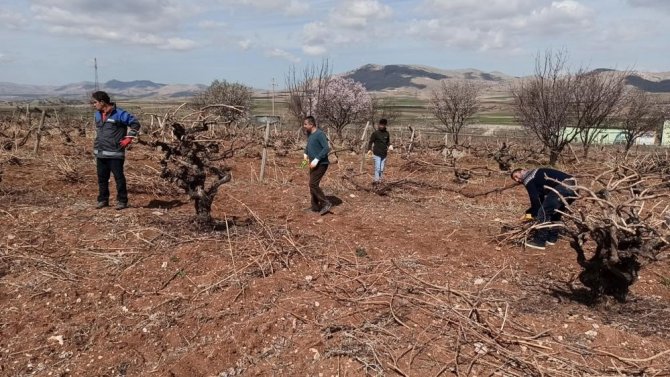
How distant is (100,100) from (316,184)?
9.92ft

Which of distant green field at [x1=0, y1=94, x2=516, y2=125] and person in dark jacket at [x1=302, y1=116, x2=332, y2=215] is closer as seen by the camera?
person in dark jacket at [x1=302, y1=116, x2=332, y2=215]

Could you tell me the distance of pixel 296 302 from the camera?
4.14 metres

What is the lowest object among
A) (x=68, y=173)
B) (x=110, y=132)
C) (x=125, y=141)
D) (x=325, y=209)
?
(x=325, y=209)

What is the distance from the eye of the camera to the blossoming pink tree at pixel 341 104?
2517cm

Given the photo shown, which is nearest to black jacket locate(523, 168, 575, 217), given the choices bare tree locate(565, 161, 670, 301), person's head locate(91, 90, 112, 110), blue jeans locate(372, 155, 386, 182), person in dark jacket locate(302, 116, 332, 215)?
bare tree locate(565, 161, 670, 301)

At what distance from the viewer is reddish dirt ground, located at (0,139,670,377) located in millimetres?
3363

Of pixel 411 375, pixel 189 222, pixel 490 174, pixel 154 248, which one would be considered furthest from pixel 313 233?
pixel 490 174

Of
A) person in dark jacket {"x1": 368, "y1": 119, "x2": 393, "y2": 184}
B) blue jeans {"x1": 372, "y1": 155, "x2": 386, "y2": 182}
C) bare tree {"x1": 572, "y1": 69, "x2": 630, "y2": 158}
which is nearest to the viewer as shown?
person in dark jacket {"x1": 368, "y1": 119, "x2": 393, "y2": 184}

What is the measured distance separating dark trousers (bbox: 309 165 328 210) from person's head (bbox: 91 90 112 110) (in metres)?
2.81

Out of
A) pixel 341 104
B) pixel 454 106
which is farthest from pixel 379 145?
pixel 454 106

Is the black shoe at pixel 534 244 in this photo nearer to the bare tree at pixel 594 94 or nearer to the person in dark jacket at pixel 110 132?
the person in dark jacket at pixel 110 132

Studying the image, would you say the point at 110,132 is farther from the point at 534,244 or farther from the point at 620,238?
the point at 620,238

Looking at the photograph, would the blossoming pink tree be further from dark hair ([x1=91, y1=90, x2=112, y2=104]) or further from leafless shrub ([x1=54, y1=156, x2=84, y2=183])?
dark hair ([x1=91, y1=90, x2=112, y2=104])

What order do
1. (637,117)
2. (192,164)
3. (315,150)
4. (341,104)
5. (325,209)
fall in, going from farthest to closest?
(341,104)
(637,117)
(325,209)
(315,150)
(192,164)
